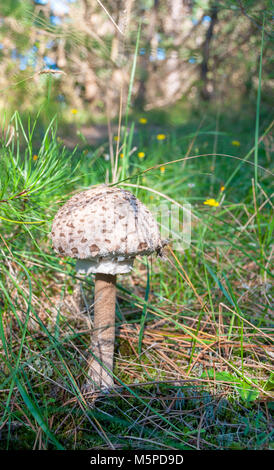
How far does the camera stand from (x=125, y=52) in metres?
2.73

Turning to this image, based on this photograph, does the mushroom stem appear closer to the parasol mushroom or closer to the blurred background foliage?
the parasol mushroom

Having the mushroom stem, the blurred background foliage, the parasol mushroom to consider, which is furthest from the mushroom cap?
the blurred background foliage

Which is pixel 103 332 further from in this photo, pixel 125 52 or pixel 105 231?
pixel 125 52

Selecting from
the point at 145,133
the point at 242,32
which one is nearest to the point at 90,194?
the point at 145,133

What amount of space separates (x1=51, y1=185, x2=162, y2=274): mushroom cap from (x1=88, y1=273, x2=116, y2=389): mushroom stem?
176 mm

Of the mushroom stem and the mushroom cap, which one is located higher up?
the mushroom cap

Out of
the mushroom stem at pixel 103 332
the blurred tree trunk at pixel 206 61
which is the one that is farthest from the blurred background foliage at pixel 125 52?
the mushroom stem at pixel 103 332

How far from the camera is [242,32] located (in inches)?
248

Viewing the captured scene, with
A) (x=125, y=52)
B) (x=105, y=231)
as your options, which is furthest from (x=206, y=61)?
(x=105, y=231)

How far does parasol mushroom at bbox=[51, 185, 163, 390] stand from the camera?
1.44 m

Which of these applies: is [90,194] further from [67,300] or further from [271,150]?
[271,150]

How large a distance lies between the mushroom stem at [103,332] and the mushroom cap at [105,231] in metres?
0.18
